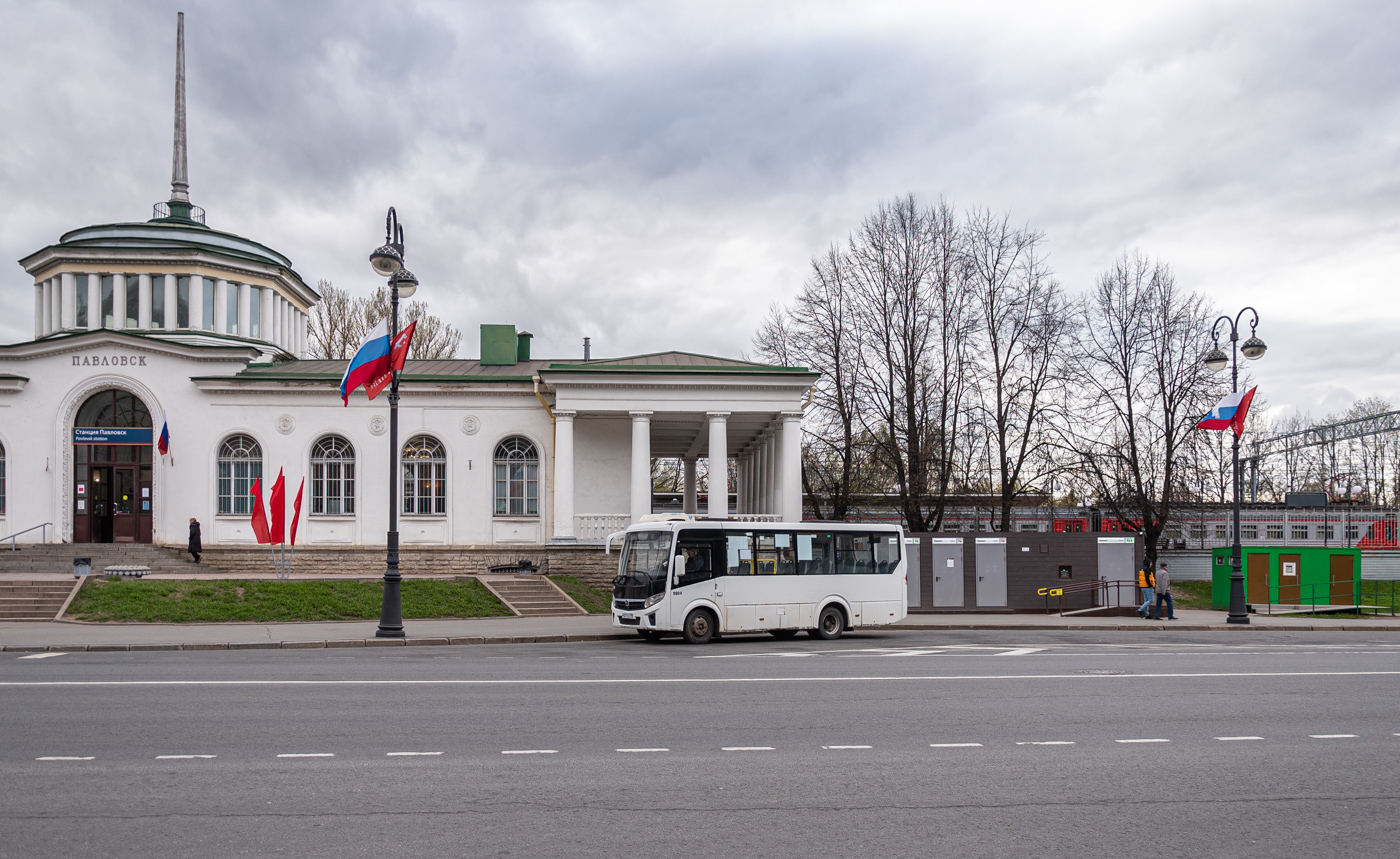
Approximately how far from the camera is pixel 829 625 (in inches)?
839

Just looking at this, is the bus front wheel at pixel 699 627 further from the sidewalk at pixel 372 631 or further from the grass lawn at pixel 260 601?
the grass lawn at pixel 260 601

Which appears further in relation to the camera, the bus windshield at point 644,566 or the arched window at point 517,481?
the arched window at point 517,481

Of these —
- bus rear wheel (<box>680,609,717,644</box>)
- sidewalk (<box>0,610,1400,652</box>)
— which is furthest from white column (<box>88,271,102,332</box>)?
bus rear wheel (<box>680,609,717,644</box>)

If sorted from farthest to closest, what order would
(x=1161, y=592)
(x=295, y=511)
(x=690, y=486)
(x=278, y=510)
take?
(x=690, y=486)
(x=295, y=511)
(x=1161, y=592)
(x=278, y=510)

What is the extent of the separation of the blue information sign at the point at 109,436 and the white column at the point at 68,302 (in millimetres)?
6504

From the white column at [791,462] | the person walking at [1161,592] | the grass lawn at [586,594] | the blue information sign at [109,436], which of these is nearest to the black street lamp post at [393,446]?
the grass lawn at [586,594]

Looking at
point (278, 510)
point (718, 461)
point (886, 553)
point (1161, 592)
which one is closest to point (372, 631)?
point (278, 510)

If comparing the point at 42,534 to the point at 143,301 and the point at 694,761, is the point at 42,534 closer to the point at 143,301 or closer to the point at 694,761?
the point at 143,301

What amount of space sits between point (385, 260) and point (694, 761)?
542 inches

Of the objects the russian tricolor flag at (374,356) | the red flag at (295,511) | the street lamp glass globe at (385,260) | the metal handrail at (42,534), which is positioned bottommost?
the metal handrail at (42,534)

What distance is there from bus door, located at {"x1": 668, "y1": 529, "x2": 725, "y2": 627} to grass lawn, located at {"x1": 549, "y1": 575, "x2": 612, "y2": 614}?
22.9 ft

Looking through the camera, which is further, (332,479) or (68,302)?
(68,302)

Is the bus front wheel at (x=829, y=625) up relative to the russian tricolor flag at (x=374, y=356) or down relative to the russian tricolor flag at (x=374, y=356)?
down

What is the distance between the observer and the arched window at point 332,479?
33094mm
